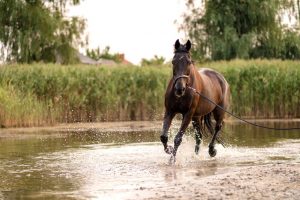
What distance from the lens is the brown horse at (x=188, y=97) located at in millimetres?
12352

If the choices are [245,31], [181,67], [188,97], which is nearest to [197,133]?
[188,97]

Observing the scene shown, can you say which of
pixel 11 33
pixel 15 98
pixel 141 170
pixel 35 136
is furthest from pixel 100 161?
pixel 11 33

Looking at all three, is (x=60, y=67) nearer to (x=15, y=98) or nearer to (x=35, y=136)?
(x=15, y=98)

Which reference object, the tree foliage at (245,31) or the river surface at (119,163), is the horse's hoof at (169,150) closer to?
the river surface at (119,163)

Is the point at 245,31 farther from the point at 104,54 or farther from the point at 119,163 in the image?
the point at 104,54

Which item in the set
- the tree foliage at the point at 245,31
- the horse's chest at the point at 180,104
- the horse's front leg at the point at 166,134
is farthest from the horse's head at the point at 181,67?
the tree foliage at the point at 245,31

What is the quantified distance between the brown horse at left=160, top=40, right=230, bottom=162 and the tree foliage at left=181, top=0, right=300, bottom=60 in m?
34.4

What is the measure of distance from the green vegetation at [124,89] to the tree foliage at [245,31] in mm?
17520

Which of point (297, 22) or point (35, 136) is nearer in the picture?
point (35, 136)

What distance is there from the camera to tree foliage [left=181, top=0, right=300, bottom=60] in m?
49.9

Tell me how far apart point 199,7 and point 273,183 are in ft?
150

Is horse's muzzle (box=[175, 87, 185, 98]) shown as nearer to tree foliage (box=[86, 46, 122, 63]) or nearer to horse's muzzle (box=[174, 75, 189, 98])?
horse's muzzle (box=[174, 75, 189, 98])

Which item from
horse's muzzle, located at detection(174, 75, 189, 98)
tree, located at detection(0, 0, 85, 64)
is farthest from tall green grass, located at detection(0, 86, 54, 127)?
tree, located at detection(0, 0, 85, 64)

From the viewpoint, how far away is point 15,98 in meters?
25.7
